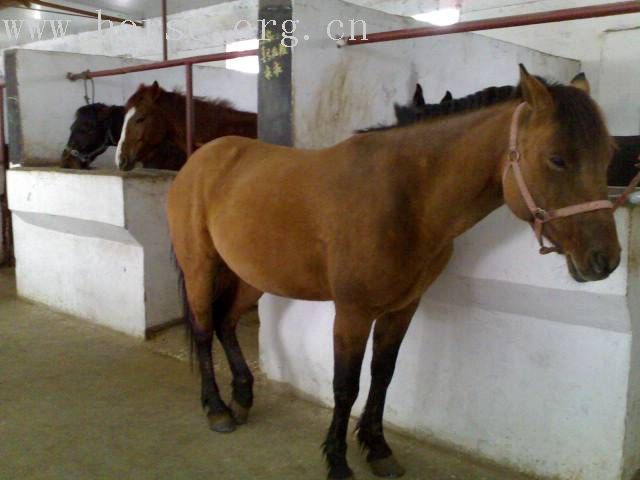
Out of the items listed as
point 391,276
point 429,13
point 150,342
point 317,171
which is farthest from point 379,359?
point 429,13

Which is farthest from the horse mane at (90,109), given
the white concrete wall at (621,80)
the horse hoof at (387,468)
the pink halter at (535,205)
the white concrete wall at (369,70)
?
the white concrete wall at (621,80)

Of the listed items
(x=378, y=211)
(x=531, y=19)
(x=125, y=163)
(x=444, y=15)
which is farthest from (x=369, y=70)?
(x=444, y=15)

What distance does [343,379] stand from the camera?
6.31 ft

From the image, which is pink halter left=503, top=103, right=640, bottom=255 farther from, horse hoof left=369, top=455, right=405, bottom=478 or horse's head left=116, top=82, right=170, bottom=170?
horse's head left=116, top=82, right=170, bottom=170

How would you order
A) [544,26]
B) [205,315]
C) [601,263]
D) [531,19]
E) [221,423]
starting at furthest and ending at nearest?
[544,26] → [205,315] → [221,423] → [531,19] → [601,263]

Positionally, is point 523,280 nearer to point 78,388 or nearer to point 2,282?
point 78,388

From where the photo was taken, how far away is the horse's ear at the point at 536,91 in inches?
55.1

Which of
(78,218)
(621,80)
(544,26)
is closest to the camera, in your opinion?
(78,218)

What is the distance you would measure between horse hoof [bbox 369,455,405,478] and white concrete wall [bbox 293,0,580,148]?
4.86ft

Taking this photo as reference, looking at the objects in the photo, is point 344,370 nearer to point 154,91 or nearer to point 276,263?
point 276,263

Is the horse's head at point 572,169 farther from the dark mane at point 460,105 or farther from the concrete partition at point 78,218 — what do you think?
the concrete partition at point 78,218

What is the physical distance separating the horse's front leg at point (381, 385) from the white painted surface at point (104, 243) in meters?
1.98

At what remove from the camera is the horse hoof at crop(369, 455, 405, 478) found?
2.07 metres

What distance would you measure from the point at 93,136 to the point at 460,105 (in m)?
3.61
